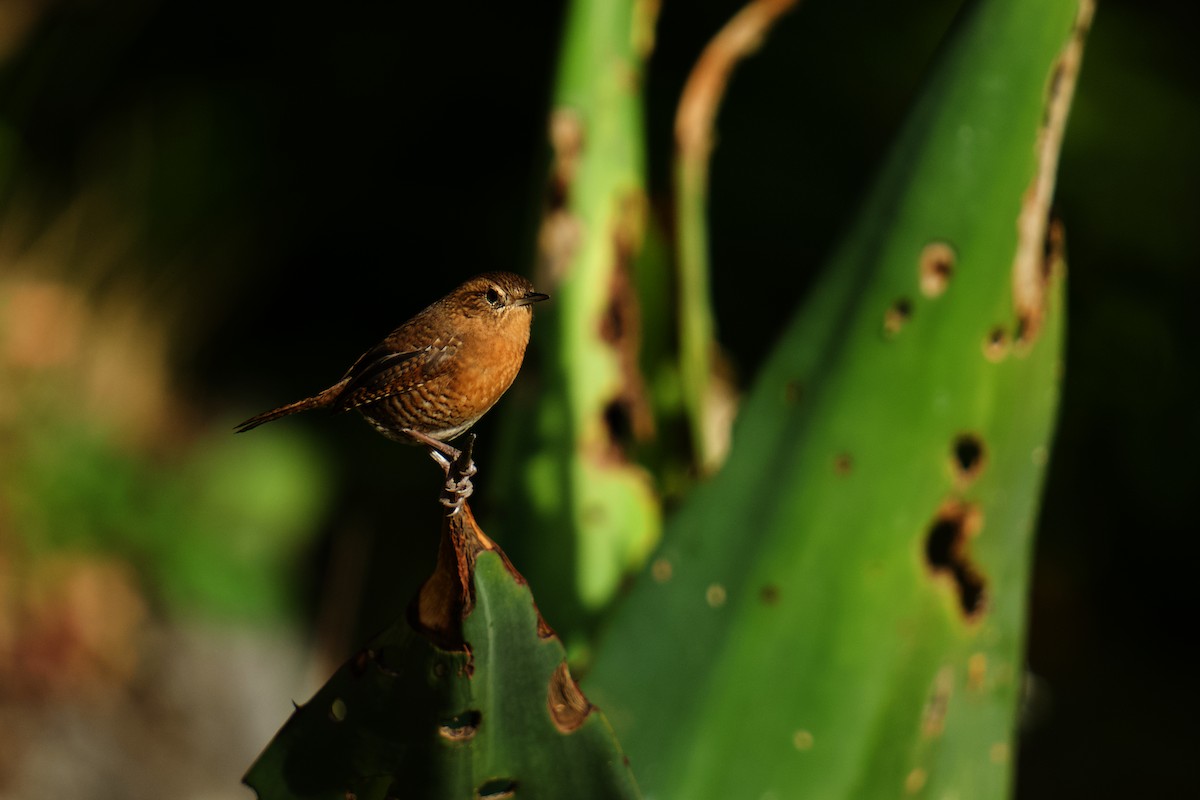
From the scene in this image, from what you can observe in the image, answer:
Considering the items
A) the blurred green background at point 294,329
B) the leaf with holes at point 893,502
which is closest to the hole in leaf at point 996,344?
the leaf with holes at point 893,502

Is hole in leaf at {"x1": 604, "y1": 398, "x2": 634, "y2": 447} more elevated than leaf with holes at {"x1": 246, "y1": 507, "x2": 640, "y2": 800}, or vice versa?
hole in leaf at {"x1": 604, "y1": 398, "x2": 634, "y2": 447}

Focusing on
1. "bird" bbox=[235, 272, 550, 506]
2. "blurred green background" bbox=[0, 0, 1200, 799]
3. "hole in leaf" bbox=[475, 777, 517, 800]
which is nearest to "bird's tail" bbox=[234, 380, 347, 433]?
"bird" bbox=[235, 272, 550, 506]

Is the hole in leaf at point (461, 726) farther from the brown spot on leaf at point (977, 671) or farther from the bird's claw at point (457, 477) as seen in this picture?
the brown spot on leaf at point (977, 671)

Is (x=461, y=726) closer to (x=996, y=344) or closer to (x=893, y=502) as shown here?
(x=893, y=502)

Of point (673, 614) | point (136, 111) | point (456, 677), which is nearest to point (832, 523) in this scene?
point (673, 614)

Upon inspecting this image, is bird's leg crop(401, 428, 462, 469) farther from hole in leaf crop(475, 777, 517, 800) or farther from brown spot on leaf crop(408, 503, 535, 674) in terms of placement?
hole in leaf crop(475, 777, 517, 800)

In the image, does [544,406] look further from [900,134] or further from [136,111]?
[136,111]
